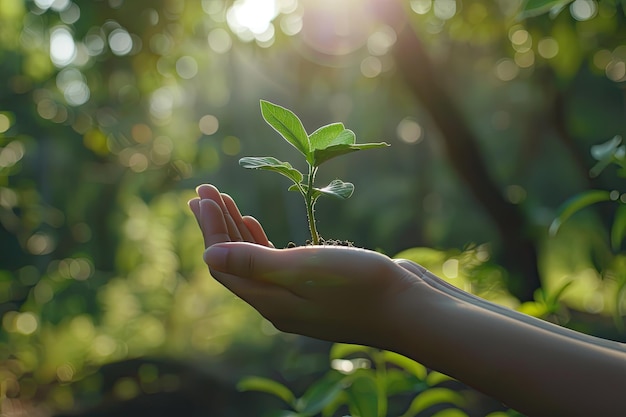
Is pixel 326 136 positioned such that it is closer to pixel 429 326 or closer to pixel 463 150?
pixel 429 326

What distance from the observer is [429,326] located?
0.41 metres

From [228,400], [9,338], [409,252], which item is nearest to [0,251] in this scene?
[9,338]

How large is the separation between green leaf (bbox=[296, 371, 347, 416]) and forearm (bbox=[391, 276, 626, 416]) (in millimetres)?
150

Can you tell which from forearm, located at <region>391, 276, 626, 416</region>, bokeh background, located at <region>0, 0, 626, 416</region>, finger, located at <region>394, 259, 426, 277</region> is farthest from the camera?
bokeh background, located at <region>0, 0, 626, 416</region>

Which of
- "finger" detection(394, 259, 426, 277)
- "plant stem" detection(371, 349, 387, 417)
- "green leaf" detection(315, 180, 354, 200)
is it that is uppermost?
"green leaf" detection(315, 180, 354, 200)

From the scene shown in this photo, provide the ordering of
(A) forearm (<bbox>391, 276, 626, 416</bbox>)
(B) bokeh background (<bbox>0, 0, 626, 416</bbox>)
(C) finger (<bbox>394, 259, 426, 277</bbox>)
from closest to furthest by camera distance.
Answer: (A) forearm (<bbox>391, 276, 626, 416</bbox>) < (C) finger (<bbox>394, 259, 426, 277</bbox>) < (B) bokeh background (<bbox>0, 0, 626, 416</bbox>)

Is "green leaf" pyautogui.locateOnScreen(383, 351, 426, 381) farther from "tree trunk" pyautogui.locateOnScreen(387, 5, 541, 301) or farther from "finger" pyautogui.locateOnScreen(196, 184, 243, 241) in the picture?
"tree trunk" pyautogui.locateOnScreen(387, 5, 541, 301)

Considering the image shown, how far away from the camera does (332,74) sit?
234 centimetres

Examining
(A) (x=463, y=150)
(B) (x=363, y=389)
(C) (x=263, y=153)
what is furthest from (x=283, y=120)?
(C) (x=263, y=153)

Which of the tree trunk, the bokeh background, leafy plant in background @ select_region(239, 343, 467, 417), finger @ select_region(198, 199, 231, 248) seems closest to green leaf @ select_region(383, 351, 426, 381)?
leafy plant in background @ select_region(239, 343, 467, 417)

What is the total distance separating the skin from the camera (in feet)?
1.27

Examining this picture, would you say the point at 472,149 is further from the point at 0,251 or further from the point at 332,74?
the point at 0,251

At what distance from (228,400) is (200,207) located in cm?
196

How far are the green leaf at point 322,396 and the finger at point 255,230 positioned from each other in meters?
0.14
